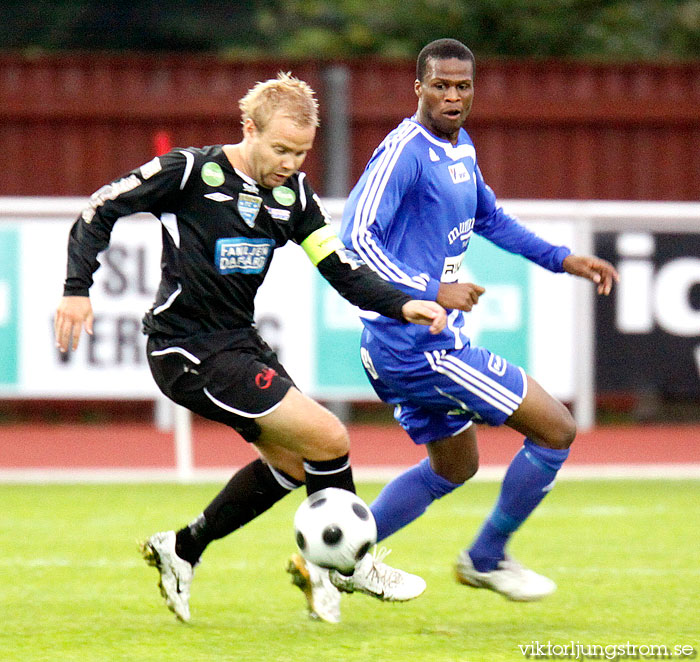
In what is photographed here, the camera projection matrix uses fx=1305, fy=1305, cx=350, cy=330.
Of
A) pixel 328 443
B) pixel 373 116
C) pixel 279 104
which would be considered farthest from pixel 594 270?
pixel 373 116

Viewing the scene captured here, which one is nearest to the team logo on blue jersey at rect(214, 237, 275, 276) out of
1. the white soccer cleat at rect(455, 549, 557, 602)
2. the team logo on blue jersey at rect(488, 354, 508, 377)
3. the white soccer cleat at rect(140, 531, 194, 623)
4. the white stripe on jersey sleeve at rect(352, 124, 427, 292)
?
the white stripe on jersey sleeve at rect(352, 124, 427, 292)

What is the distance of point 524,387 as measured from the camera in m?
4.57

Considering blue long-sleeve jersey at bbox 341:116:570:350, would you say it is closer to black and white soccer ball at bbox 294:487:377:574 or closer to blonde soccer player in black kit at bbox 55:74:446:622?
blonde soccer player in black kit at bbox 55:74:446:622

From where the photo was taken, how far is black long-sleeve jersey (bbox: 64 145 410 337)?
4.23 meters

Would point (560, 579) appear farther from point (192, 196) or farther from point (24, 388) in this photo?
point (24, 388)

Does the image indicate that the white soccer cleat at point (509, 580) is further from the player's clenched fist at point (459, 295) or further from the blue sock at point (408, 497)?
the player's clenched fist at point (459, 295)

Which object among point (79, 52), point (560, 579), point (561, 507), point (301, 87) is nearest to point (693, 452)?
point (561, 507)

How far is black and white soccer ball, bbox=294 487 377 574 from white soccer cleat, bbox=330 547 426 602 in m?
0.06

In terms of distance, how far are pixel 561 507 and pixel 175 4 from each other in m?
12.4

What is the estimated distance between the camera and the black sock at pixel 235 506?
4586 millimetres

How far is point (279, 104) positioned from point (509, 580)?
6.17 ft

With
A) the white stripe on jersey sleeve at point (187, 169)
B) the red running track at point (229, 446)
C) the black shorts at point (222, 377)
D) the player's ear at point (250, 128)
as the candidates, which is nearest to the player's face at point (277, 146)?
the player's ear at point (250, 128)

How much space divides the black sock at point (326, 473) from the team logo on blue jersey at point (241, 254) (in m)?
0.68

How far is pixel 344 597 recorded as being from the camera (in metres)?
5.14
